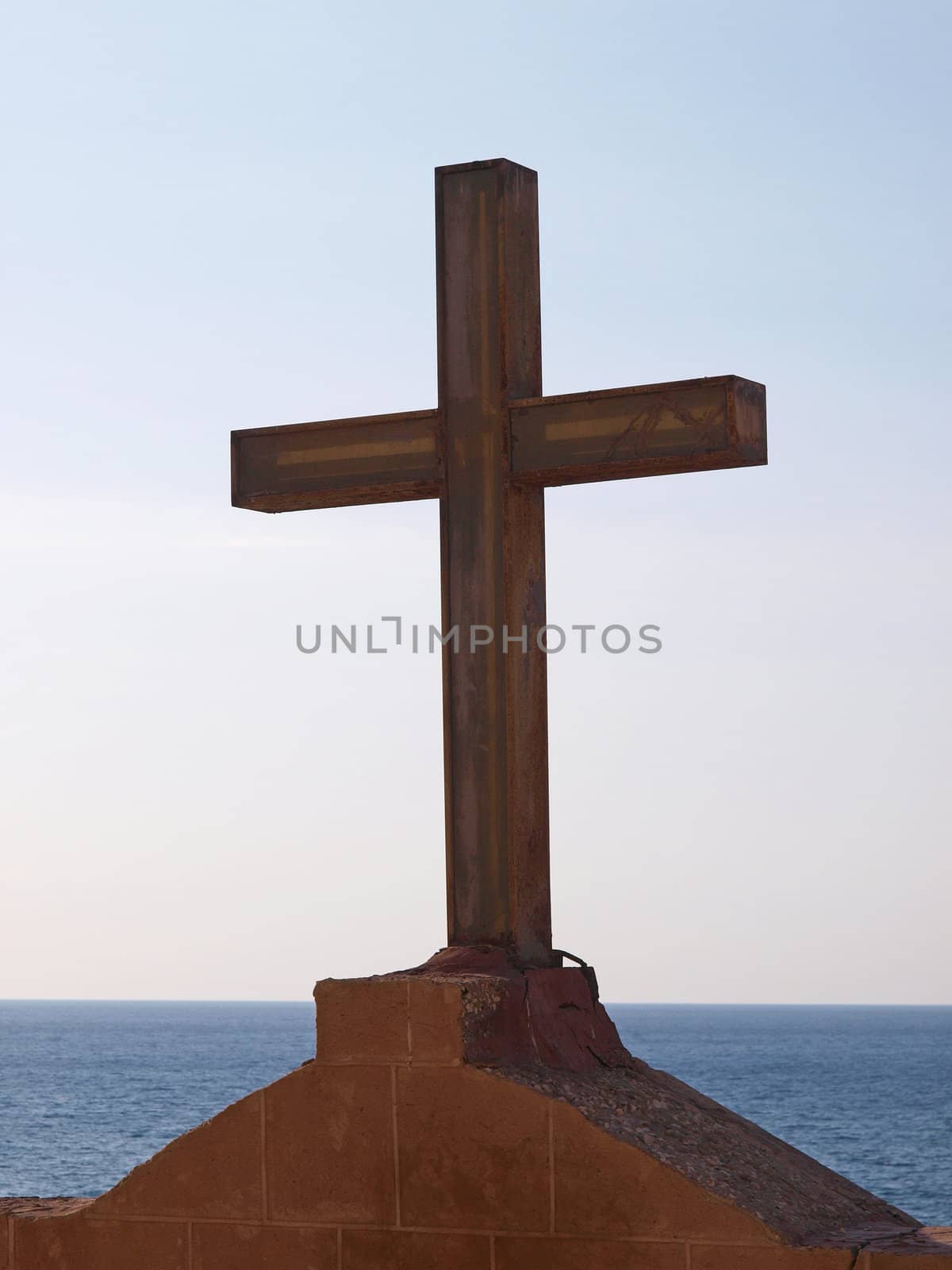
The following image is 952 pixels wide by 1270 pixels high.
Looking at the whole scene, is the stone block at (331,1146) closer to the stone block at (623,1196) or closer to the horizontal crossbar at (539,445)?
the stone block at (623,1196)

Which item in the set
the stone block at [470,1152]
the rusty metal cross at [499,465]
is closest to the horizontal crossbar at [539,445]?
the rusty metal cross at [499,465]

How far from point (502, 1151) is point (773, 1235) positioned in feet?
3.40

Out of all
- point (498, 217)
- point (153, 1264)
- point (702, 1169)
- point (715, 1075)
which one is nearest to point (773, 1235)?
point (702, 1169)

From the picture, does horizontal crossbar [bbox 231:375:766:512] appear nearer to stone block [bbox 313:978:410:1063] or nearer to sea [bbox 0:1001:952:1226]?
stone block [bbox 313:978:410:1063]

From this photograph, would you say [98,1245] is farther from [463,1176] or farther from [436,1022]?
[436,1022]

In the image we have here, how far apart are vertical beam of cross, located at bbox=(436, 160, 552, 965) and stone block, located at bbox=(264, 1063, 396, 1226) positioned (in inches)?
39.0

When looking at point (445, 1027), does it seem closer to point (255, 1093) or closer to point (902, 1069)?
point (255, 1093)

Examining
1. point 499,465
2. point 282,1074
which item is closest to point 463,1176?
point 499,465

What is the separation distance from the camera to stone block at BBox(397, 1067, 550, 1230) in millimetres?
7043

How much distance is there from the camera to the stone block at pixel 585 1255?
22.3ft

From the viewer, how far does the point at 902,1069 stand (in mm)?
122938

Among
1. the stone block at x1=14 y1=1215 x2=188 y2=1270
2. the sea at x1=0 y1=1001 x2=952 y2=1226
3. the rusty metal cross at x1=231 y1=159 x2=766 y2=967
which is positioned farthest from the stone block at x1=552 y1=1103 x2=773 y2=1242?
the sea at x1=0 y1=1001 x2=952 y2=1226

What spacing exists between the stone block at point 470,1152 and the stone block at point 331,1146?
A: 0.08 m

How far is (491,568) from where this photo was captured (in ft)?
27.1
